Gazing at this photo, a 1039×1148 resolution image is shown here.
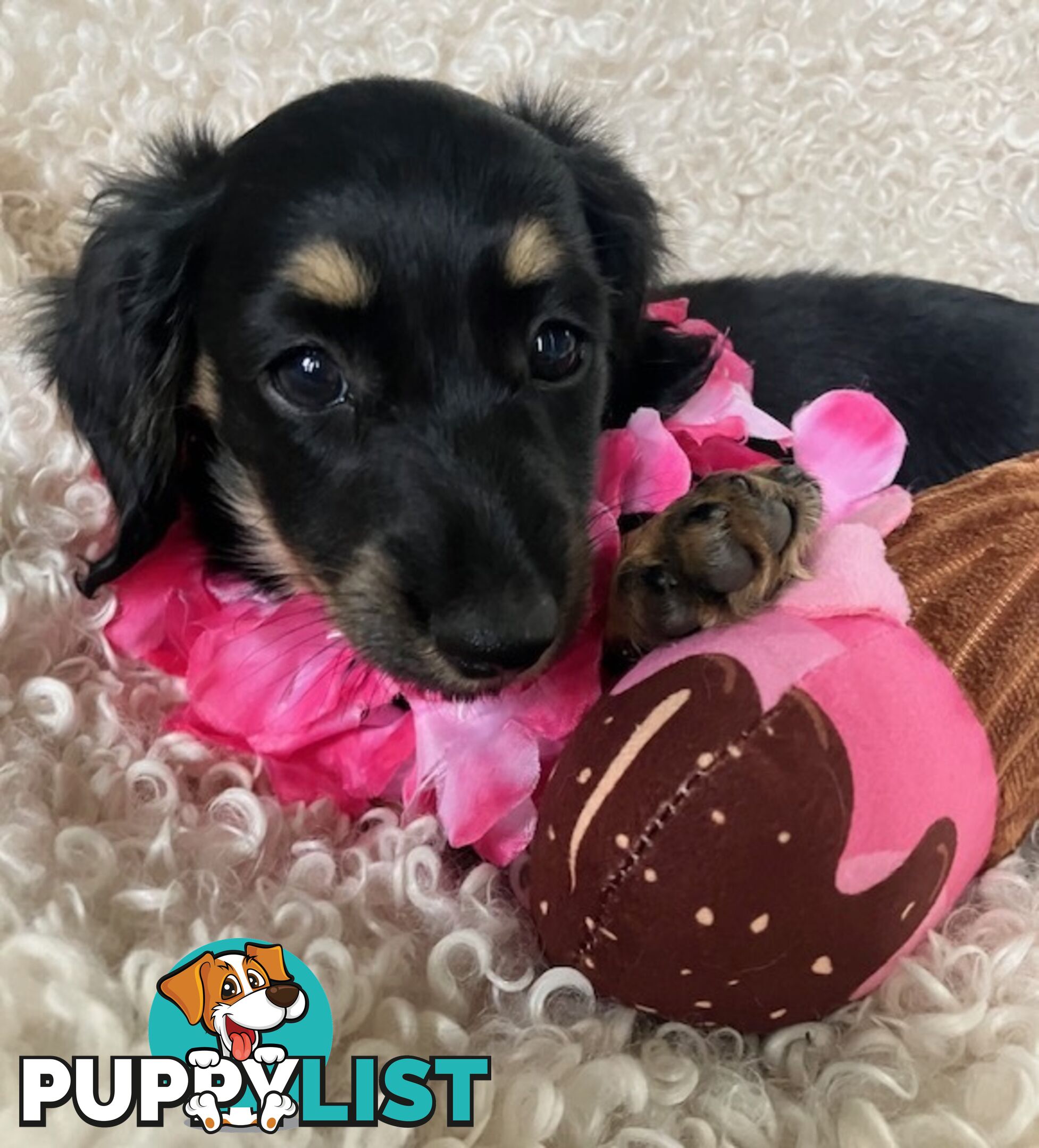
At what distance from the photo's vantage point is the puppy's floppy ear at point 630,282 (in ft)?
4.08

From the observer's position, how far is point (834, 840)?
74 centimetres

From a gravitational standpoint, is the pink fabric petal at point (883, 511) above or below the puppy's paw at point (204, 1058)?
above

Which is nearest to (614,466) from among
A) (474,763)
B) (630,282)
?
(630,282)

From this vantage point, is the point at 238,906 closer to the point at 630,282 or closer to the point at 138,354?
the point at 138,354

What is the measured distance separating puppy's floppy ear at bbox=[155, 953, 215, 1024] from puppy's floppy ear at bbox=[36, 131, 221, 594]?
1.43 feet

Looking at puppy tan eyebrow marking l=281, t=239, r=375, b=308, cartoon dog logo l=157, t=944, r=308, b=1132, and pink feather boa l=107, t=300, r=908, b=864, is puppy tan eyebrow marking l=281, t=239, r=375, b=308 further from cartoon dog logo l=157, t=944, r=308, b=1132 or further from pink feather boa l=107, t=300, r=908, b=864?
cartoon dog logo l=157, t=944, r=308, b=1132

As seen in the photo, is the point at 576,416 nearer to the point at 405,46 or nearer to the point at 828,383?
the point at 828,383

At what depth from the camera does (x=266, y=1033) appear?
2.46ft

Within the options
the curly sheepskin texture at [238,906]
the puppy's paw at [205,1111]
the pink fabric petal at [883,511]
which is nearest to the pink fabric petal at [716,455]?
the pink fabric petal at [883,511]

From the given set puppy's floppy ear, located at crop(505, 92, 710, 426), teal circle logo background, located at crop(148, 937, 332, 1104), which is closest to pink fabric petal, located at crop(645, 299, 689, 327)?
puppy's floppy ear, located at crop(505, 92, 710, 426)

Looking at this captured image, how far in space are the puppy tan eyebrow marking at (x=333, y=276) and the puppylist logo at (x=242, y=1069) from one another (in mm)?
454

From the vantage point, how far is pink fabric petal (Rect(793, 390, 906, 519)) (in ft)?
3.60

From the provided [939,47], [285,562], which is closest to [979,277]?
[939,47]

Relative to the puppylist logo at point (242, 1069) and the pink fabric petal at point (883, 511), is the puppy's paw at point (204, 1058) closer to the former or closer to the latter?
the puppylist logo at point (242, 1069)
